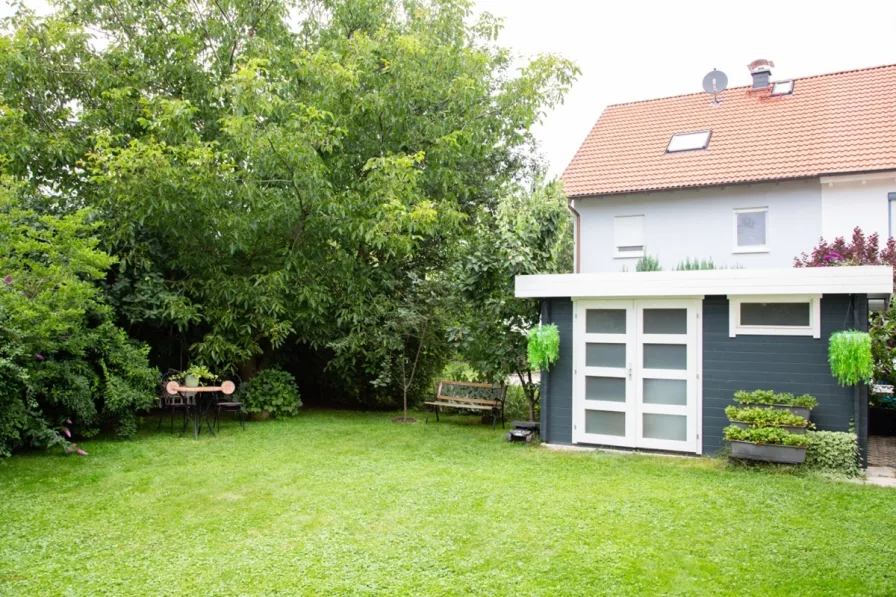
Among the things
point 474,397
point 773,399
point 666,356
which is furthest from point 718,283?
point 474,397

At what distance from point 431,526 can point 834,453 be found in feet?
15.1

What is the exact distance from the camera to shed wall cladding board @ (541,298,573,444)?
8637 mm

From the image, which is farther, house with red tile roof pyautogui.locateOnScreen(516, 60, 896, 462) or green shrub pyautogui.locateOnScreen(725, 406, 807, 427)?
house with red tile roof pyautogui.locateOnScreen(516, 60, 896, 462)

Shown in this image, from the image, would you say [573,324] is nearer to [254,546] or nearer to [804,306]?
[804,306]

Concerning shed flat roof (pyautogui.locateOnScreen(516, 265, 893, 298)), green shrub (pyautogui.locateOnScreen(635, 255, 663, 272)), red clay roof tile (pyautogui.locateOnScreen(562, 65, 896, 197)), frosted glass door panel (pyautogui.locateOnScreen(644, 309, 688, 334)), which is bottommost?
frosted glass door panel (pyautogui.locateOnScreen(644, 309, 688, 334))

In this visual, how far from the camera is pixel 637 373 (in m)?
8.21

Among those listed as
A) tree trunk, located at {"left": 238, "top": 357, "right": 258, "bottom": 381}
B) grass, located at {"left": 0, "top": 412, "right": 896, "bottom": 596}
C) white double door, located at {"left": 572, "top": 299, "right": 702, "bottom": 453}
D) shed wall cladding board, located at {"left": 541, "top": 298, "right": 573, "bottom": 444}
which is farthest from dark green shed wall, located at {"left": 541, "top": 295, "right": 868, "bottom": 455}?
tree trunk, located at {"left": 238, "top": 357, "right": 258, "bottom": 381}

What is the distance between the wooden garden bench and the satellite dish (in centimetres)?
1042

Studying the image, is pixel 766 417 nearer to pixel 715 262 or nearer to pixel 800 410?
pixel 800 410

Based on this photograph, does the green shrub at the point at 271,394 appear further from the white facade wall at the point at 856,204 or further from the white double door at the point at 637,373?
the white facade wall at the point at 856,204

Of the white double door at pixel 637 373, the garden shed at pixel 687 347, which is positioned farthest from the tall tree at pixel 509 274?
the white double door at pixel 637 373

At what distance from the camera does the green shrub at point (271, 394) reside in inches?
432

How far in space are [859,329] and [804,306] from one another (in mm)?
590

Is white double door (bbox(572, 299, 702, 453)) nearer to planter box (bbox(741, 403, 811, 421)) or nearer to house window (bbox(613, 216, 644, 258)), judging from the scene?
planter box (bbox(741, 403, 811, 421))
